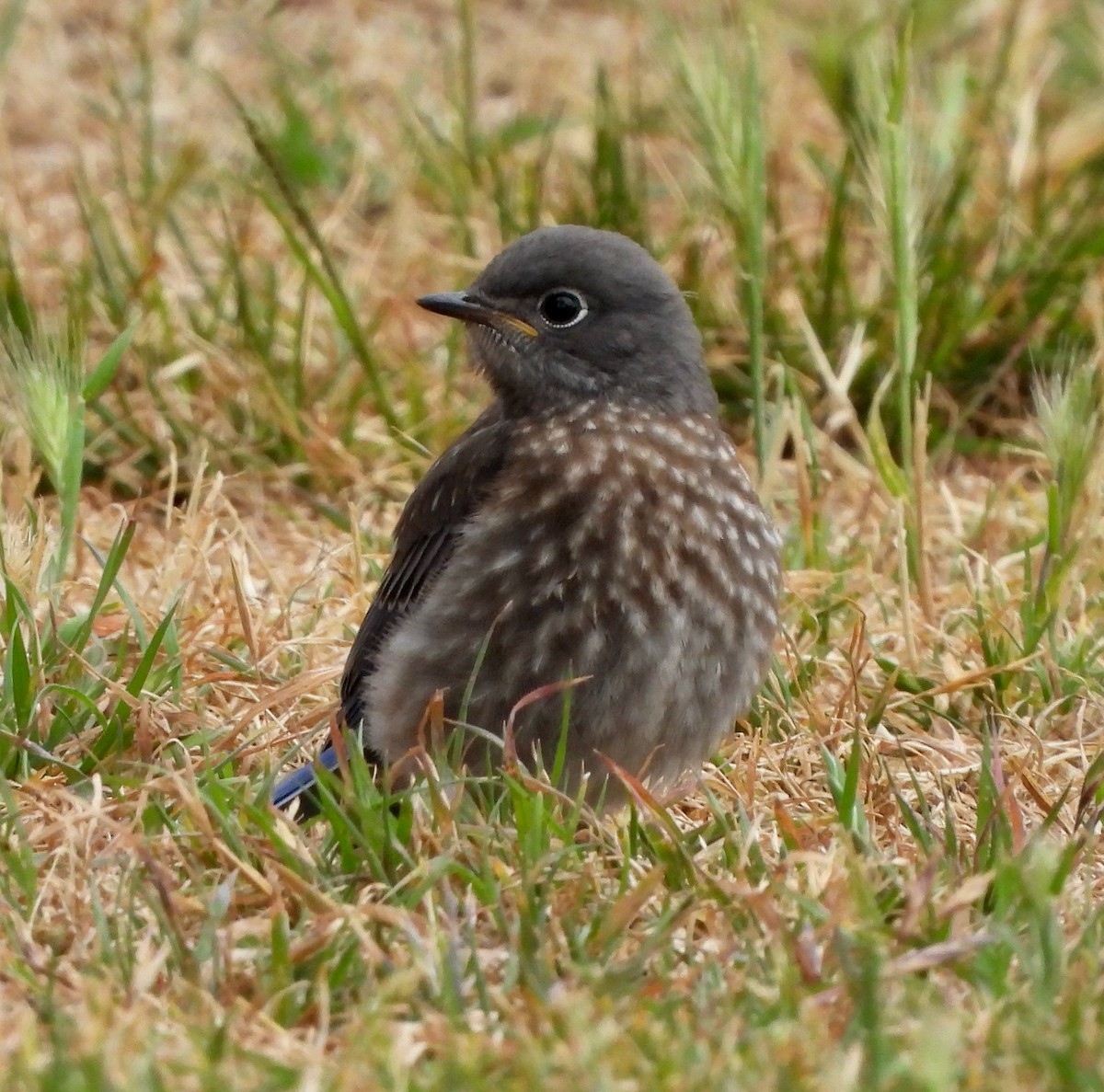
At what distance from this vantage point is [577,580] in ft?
15.8

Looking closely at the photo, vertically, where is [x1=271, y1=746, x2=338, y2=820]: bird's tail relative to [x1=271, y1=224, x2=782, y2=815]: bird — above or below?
below

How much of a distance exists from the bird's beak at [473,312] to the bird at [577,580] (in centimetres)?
4

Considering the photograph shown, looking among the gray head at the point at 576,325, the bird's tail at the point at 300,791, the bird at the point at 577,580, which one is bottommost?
the bird's tail at the point at 300,791

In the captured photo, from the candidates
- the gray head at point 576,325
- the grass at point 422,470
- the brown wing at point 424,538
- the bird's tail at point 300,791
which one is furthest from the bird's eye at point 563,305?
the bird's tail at point 300,791

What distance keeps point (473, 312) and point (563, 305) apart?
218mm

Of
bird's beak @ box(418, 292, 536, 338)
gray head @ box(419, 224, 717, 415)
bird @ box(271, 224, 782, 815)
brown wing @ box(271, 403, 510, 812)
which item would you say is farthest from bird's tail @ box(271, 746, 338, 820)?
bird's beak @ box(418, 292, 536, 338)

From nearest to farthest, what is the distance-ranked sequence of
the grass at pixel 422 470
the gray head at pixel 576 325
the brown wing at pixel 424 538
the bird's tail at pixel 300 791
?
the grass at pixel 422 470 < the bird's tail at pixel 300 791 < the brown wing at pixel 424 538 < the gray head at pixel 576 325

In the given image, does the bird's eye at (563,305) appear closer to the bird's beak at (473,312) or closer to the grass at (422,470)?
the bird's beak at (473,312)

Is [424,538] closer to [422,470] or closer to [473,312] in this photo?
[473,312]

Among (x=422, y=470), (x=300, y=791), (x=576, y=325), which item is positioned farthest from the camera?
(x=422, y=470)

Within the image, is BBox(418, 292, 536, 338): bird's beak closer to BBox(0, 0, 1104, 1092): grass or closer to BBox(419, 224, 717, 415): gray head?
BBox(419, 224, 717, 415): gray head

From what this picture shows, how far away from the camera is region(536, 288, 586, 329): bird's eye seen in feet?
17.9

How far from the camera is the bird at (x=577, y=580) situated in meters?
4.83

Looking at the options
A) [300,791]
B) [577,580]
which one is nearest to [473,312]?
[577,580]
